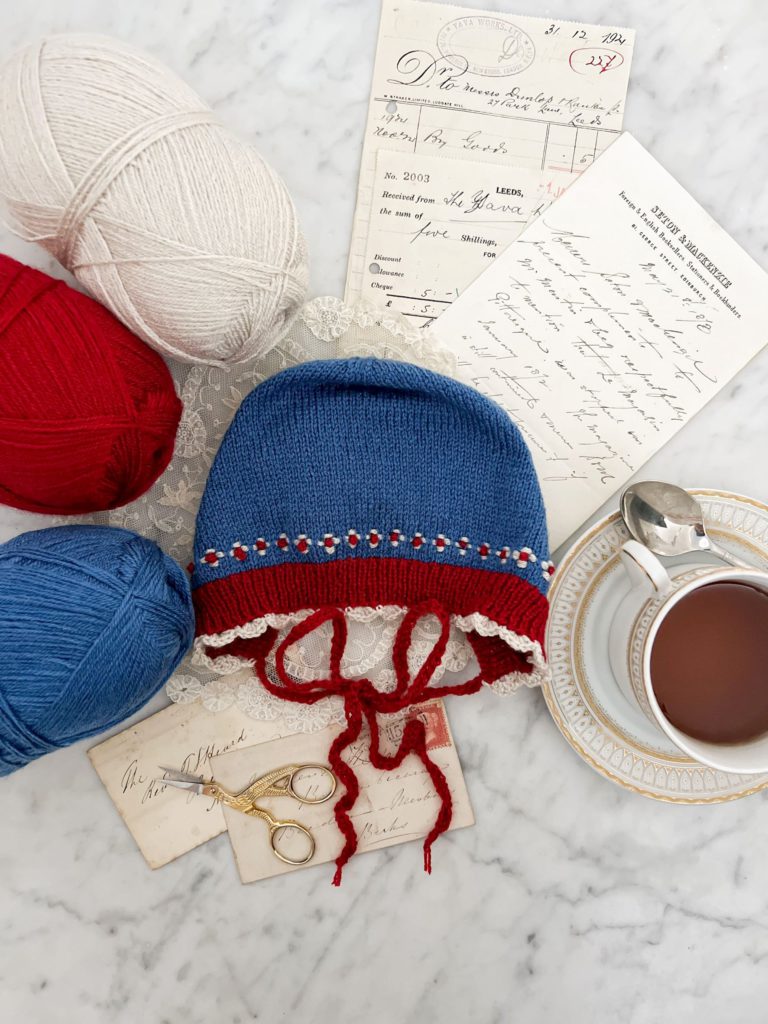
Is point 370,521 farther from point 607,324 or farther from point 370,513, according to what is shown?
point 607,324

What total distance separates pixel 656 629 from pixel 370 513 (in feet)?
0.71

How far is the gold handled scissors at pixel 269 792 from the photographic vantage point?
1.99 feet

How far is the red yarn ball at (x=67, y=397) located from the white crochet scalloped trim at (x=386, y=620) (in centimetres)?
14

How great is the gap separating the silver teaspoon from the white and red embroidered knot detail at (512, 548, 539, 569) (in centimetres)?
8

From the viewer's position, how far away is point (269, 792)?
0.62m

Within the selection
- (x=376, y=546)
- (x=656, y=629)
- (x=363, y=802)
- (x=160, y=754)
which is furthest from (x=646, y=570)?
(x=160, y=754)

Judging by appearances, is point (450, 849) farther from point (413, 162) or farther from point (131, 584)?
point (413, 162)

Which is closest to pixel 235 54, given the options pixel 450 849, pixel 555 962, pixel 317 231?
pixel 317 231

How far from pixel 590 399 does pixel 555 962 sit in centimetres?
47

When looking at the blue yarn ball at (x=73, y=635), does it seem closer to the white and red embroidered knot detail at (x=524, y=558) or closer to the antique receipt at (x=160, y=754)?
the antique receipt at (x=160, y=754)

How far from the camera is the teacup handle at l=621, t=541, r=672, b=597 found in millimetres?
507

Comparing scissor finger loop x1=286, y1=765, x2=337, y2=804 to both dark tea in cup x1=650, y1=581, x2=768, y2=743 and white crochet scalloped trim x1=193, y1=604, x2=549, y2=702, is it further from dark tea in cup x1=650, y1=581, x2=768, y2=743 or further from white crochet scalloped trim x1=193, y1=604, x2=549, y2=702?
dark tea in cup x1=650, y1=581, x2=768, y2=743

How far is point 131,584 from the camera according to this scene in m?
0.51

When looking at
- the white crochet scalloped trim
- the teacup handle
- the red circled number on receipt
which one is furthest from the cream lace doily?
the red circled number on receipt
